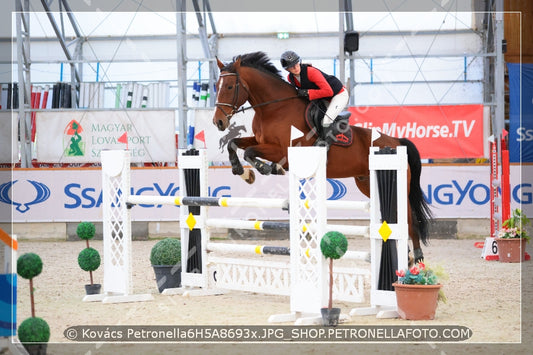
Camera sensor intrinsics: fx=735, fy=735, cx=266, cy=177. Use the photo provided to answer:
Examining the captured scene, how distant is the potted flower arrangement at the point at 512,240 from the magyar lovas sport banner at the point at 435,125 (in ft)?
10.1

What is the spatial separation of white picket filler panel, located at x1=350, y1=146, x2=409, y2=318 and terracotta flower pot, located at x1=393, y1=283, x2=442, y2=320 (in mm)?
153

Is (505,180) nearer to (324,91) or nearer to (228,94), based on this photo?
(324,91)

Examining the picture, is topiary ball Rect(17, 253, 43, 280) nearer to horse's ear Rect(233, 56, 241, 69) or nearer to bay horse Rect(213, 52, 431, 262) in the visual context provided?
bay horse Rect(213, 52, 431, 262)

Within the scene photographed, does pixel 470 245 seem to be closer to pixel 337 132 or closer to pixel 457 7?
A: pixel 337 132

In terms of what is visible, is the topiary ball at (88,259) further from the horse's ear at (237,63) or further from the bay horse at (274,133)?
the horse's ear at (237,63)

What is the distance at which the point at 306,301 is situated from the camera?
4594 mm

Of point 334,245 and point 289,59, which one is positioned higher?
point 289,59

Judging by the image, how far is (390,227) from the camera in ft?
16.0

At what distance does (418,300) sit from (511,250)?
3614 millimetres

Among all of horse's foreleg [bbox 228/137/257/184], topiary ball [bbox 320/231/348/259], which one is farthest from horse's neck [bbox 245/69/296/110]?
topiary ball [bbox 320/231/348/259]

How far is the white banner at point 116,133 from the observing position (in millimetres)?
11516

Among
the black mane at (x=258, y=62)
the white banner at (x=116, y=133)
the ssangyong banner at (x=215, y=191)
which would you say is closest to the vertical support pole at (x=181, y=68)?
the white banner at (x=116, y=133)

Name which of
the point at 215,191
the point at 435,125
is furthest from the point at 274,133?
the point at 435,125

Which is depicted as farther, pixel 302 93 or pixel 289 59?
pixel 302 93
